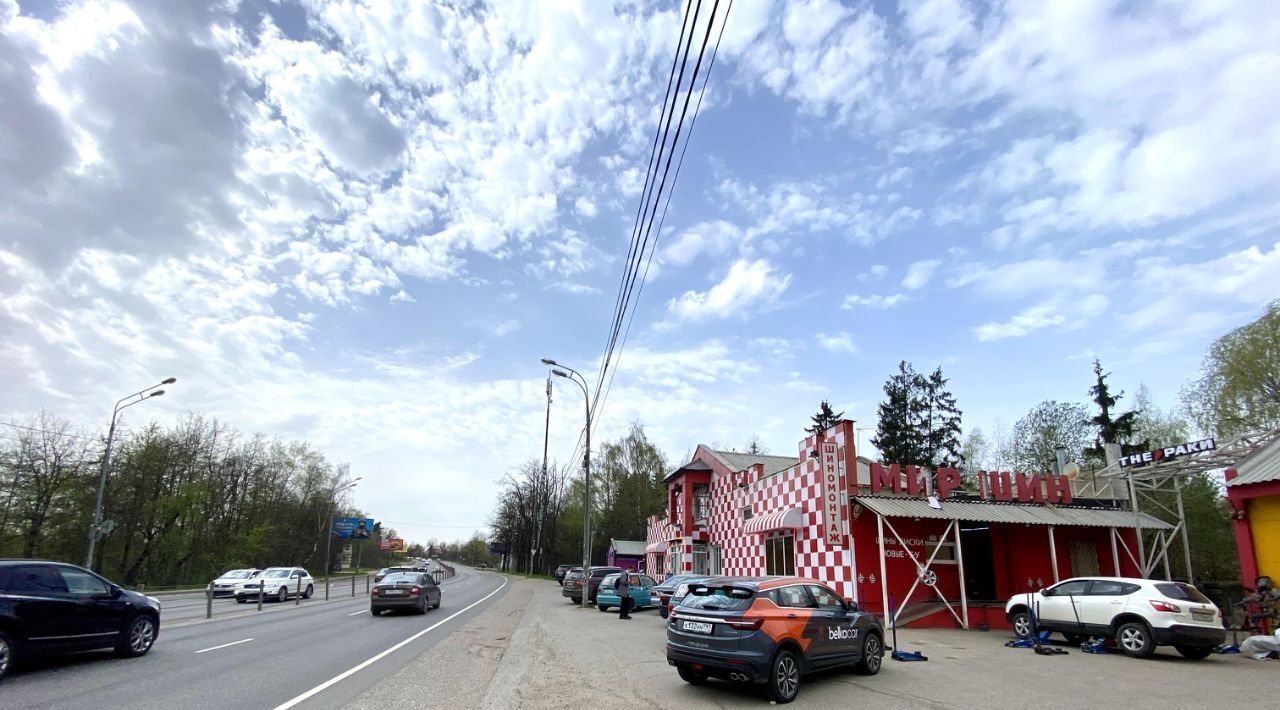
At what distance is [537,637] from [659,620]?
6296 millimetres

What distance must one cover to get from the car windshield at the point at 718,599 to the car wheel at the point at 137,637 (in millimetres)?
8878

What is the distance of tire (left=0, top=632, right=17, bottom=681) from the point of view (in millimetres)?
8305

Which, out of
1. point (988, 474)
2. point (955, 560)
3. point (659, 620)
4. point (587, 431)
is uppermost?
point (587, 431)

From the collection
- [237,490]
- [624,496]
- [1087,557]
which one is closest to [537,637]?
[1087,557]

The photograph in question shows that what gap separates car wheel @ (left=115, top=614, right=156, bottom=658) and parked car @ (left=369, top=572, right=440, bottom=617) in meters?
9.16

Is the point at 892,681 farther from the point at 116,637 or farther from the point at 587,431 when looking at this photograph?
the point at 587,431

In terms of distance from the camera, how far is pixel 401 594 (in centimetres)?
1989

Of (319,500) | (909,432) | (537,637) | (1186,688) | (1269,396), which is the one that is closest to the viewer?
(1186,688)

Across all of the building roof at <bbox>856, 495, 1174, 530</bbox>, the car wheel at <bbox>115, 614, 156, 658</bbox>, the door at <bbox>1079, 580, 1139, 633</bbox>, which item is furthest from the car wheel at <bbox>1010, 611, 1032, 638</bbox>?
the car wheel at <bbox>115, 614, 156, 658</bbox>

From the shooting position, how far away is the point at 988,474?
1928 cm

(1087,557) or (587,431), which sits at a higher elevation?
(587,431)

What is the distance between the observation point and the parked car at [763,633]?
798 centimetres

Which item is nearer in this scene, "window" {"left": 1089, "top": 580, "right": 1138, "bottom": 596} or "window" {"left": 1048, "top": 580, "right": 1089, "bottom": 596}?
"window" {"left": 1089, "top": 580, "right": 1138, "bottom": 596}

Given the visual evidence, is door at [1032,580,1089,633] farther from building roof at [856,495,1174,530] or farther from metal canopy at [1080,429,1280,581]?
metal canopy at [1080,429,1280,581]
